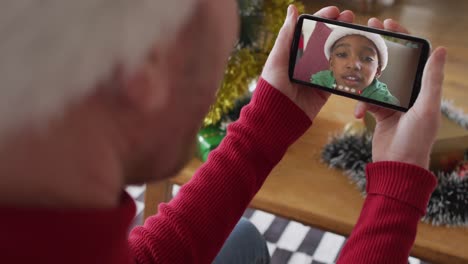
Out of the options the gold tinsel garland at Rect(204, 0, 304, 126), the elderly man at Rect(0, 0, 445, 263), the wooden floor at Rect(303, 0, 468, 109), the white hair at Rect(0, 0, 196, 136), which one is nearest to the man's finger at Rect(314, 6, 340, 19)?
the gold tinsel garland at Rect(204, 0, 304, 126)

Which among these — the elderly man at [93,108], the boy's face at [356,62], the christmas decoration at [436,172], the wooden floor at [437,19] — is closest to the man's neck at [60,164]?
the elderly man at [93,108]

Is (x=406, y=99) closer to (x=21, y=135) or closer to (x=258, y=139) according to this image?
(x=258, y=139)

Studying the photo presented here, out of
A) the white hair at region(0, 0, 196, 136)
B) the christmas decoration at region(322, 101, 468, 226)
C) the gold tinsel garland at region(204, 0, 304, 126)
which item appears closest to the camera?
the white hair at region(0, 0, 196, 136)

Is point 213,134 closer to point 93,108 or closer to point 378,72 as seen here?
point 378,72

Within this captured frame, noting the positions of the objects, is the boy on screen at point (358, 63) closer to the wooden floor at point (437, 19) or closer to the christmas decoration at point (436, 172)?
the christmas decoration at point (436, 172)

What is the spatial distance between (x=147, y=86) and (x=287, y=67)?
0.45m

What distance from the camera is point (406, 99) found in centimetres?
69

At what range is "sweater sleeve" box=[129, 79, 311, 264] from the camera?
0.66m

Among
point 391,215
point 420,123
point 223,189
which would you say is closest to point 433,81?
point 420,123

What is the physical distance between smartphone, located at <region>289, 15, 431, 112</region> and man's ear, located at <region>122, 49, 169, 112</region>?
0.41 metres

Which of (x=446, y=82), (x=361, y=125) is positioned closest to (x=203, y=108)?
(x=361, y=125)

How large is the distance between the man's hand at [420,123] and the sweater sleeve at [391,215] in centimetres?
2

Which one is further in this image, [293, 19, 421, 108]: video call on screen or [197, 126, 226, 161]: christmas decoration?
[197, 126, 226, 161]: christmas decoration

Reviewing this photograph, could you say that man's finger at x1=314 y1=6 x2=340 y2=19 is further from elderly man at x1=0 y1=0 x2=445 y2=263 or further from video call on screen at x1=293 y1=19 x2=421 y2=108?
elderly man at x1=0 y1=0 x2=445 y2=263
